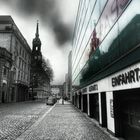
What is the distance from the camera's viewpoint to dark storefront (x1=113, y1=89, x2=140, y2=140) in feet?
24.3

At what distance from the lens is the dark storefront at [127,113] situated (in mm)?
7399

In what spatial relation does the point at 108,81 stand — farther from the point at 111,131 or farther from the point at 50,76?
the point at 50,76

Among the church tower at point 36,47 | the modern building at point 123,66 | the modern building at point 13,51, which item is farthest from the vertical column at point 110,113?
the church tower at point 36,47

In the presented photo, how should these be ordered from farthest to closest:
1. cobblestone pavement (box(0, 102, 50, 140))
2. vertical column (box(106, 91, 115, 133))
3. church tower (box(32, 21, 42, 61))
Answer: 1. church tower (box(32, 21, 42, 61))
2. vertical column (box(106, 91, 115, 133))
3. cobblestone pavement (box(0, 102, 50, 140))

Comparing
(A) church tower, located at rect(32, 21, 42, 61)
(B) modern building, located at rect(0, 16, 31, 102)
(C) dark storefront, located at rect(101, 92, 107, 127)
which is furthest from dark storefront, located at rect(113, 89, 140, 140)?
(A) church tower, located at rect(32, 21, 42, 61)

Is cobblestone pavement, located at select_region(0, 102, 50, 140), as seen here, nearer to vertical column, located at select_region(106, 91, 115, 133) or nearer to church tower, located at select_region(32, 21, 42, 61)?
vertical column, located at select_region(106, 91, 115, 133)

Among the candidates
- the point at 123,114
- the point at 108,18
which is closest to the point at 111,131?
the point at 123,114

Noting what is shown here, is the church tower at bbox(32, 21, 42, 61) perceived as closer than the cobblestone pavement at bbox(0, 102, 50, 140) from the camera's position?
No

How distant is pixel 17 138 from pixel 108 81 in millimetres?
5221

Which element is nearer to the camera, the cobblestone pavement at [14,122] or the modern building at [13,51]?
the cobblestone pavement at [14,122]

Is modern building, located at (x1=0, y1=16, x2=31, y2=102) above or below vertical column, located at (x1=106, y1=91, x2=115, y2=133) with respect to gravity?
above

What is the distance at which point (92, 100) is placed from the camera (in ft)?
56.2

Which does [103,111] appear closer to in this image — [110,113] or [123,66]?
[110,113]

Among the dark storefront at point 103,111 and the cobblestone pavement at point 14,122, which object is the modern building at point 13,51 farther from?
the dark storefront at point 103,111
